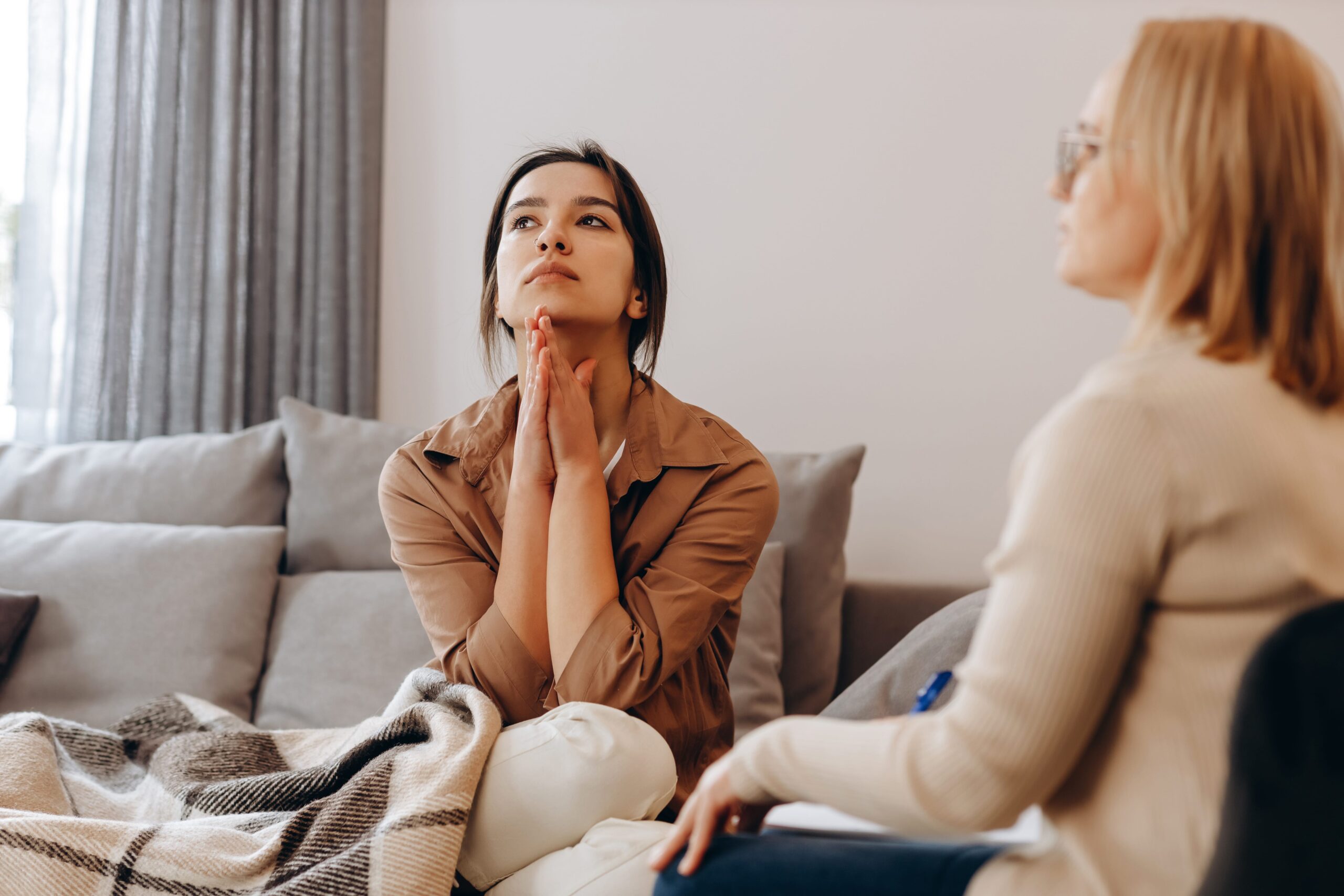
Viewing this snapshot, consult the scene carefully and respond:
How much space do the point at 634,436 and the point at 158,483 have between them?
46.3 inches

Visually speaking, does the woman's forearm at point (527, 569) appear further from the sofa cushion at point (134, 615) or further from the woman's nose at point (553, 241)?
the sofa cushion at point (134, 615)

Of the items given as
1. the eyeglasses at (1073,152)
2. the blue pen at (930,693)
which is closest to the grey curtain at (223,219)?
the blue pen at (930,693)

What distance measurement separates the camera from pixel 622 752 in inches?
41.3

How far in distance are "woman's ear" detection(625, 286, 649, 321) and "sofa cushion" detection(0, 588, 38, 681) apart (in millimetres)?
1210

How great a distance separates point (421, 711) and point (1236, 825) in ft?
2.65

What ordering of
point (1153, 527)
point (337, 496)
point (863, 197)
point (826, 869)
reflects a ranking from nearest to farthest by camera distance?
1. point (1153, 527)
2. point (826, 869)
3. point (337, 496)
4. point (863, 197)

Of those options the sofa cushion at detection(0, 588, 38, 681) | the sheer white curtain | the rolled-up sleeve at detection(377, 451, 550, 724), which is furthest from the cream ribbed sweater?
the sheer white curtain

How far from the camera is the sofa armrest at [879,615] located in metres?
1.93

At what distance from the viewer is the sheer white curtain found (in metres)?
2.35

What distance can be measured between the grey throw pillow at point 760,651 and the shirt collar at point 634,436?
1.42 ft

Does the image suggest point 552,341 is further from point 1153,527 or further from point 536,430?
point 1153,527

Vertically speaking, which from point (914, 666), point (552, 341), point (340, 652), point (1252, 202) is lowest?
point (340, 652)

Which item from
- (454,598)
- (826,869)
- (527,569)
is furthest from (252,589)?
(826,869)

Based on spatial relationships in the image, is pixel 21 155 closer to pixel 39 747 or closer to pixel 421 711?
pixel 39 747
